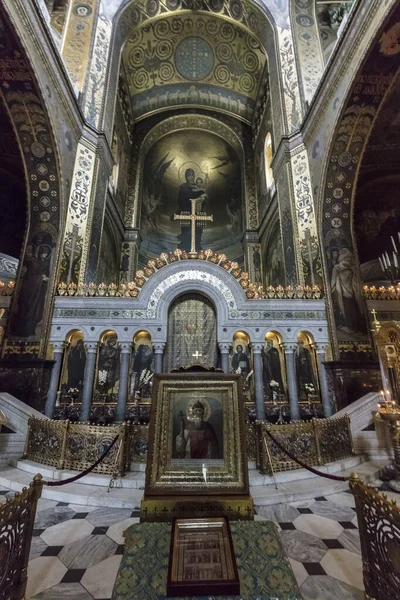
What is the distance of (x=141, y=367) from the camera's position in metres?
9.84

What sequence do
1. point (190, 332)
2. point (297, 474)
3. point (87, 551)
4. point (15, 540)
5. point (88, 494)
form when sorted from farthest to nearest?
1. point (190, 332)
2. point (297, 474)
3. point (88, 494)
4. point (87, 551)
5. point (15, 540)

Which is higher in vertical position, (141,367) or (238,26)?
(238,26)

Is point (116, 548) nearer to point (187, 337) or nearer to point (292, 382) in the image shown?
point (292, 382)

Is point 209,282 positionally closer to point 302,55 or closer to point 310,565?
point 310,565

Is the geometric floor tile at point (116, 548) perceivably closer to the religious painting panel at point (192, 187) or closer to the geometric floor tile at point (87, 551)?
the geometric floor tile at point (87, 551)

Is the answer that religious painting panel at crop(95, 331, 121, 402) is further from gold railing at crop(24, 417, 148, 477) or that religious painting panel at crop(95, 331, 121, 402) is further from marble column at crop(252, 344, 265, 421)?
marble column at crop(252, 344, 265, 421)

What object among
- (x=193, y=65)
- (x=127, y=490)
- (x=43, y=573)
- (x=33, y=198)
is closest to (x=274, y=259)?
(x=33, y=198)

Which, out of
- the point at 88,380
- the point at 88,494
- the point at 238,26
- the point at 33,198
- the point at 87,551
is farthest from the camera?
the point at 238,26

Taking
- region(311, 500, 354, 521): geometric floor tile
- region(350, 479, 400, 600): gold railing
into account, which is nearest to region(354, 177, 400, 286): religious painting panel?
region(311, 500, 354, 521): geometric floor tile

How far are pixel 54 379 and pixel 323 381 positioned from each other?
7.86 m

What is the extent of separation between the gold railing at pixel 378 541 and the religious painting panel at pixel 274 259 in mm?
11154

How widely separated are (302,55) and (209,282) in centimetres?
1119

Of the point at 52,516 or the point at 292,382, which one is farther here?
the point at 292,382

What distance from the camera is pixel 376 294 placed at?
10.9 metres
